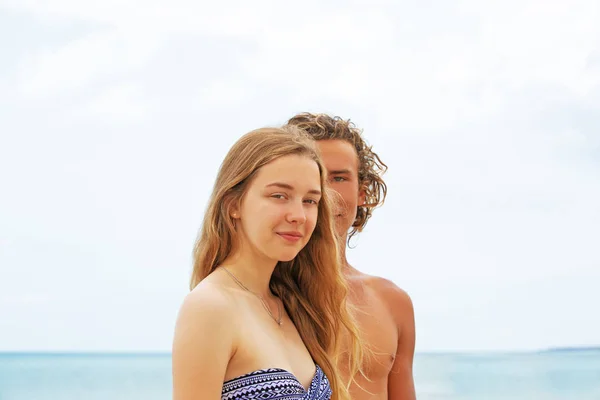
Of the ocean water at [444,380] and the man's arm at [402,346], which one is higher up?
the man's arm at [402,346]

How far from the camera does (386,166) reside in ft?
12.7

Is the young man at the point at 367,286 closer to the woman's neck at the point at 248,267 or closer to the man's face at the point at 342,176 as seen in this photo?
the man's face at the point at 342,176

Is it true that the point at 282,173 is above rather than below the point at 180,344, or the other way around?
above

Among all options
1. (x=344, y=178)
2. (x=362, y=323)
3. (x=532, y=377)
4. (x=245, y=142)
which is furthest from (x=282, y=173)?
(x=532, y=377)

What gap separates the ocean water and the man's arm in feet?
33.1

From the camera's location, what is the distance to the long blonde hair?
2.77 meters

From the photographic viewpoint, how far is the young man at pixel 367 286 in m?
3.57

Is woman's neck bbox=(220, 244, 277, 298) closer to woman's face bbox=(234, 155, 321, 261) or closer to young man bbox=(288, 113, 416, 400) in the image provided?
woman's face bbox=(234, 155, 321, 261)

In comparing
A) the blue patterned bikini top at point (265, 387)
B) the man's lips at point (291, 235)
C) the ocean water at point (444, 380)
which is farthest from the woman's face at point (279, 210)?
the ocean water at point (444, 380)

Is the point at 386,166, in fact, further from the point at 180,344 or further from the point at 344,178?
the point at 180,344

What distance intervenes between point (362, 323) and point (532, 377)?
14930 mm

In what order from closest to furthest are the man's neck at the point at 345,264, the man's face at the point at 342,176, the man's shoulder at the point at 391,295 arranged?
the man's face at the point at 342,176 < the man's neck at the point at 345,264 < the man's shoulder at the point at 391,295

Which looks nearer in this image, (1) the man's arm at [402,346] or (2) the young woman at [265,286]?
(2) the young woman at [265,286]

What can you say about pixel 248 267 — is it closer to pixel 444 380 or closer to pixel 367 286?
pixel 367 286
